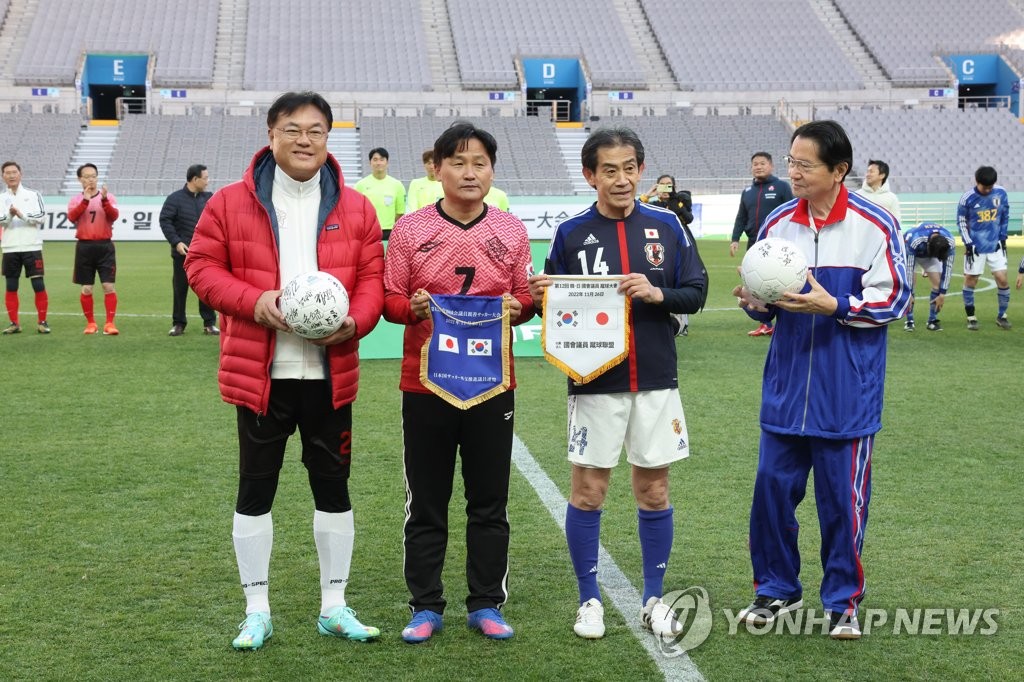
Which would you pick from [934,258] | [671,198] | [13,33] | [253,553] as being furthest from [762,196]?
[13,33]

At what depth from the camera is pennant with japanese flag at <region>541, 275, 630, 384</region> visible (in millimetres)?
4195

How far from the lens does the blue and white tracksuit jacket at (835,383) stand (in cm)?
414

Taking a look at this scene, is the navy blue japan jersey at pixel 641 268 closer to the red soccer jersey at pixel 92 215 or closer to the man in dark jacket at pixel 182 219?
the man in dark jacket at pixel 182 219

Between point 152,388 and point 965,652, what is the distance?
750cm

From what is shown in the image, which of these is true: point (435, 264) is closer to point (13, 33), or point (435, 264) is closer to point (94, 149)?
point (94, 149)

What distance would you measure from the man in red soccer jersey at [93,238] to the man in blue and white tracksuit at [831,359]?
10.4m

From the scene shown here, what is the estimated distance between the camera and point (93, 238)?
13234 mm

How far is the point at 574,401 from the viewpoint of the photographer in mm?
4379

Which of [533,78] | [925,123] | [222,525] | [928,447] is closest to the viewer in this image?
[222,525]

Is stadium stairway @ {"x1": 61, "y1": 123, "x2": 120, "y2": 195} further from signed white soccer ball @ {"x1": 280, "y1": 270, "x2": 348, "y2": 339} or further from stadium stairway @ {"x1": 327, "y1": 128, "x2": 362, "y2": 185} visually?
signed white soccer ball @ {"x1": 280, "y1": 270, "x2": 348, "y2": 339}

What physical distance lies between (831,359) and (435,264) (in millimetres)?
1532

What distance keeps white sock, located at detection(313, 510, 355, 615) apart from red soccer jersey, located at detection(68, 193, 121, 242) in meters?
9.77

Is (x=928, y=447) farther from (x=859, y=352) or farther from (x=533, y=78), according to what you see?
(x=533, y=78)

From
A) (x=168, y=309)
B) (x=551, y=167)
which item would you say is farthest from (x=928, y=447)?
(x=551, y=167)
